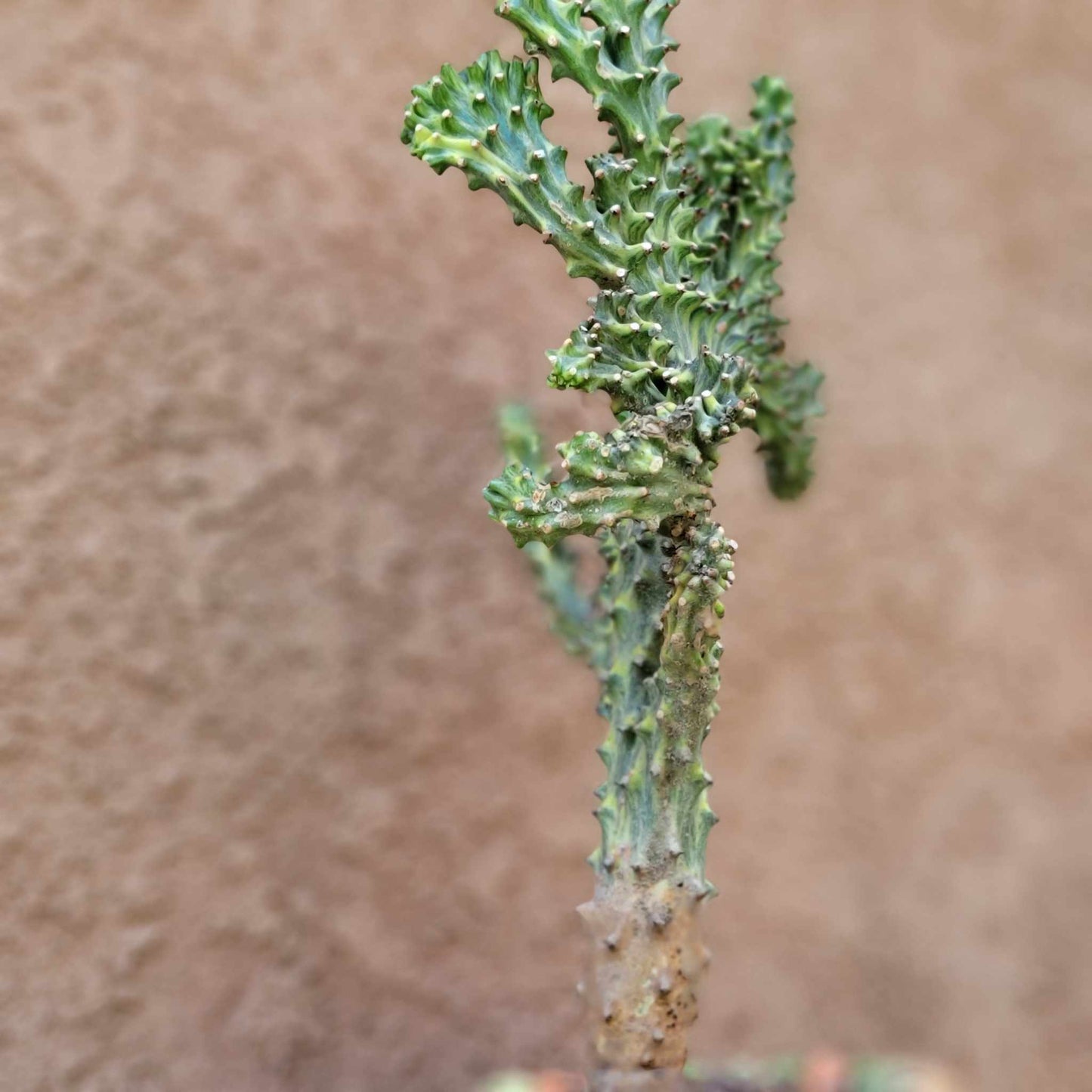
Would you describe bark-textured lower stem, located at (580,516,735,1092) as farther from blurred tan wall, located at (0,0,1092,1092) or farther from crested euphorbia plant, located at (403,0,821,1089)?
blurred tan wall, located at (0,0,1092,1092)

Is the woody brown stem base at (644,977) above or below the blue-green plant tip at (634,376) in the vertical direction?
below

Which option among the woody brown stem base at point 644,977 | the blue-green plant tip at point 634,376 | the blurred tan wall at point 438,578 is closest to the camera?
the blue-green plant tip at point 634,376

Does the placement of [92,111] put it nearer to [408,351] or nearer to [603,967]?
[408,351]

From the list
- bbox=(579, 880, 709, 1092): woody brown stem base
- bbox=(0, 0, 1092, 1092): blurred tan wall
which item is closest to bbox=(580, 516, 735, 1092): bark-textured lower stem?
bbox=(579, 880, 709, 1092): woody brown stem base

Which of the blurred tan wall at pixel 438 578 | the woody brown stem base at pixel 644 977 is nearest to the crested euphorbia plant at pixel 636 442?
the woody brown stem base at pixel 644 977

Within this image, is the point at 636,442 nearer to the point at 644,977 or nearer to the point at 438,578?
the point at 644,977

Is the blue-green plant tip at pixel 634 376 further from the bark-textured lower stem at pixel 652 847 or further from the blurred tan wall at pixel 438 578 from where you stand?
the blurred tan wall at pixel 438 578

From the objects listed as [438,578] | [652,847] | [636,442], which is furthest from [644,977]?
[438,578]

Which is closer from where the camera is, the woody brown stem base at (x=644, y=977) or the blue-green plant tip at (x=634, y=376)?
the blue-green plant tip at (x=634, y=376)
